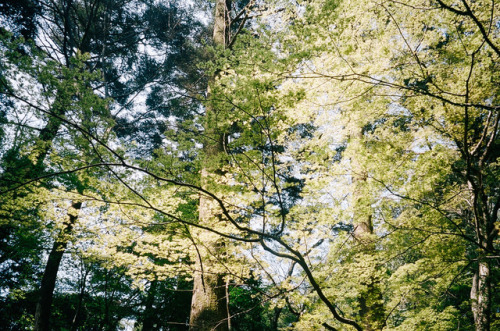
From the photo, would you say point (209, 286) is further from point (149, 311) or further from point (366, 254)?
point (149, 311)

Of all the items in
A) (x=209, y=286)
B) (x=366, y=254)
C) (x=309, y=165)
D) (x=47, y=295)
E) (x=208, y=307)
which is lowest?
(x=208, y=307)

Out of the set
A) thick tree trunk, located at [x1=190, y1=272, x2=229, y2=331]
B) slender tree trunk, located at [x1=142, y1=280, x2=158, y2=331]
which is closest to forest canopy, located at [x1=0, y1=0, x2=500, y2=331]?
thick tree trunk, located at [x1=190, y1=272, x2=229, y2=331]

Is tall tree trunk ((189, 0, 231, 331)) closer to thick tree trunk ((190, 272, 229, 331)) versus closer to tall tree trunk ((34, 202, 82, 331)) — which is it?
thick tree trunk ((190, 272, 229, 331))

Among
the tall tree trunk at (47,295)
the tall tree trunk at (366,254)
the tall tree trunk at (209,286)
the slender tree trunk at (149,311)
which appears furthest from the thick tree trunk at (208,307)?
the slender tree trunk at (149,311)

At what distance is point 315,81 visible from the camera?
327cm

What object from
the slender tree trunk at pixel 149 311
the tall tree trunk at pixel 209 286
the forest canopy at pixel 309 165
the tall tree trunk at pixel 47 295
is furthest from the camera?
the slender tree trunk at pixel 149 311

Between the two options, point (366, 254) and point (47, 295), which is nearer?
point (366, 254)

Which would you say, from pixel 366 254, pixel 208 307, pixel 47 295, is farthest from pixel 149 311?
pixel 366 254

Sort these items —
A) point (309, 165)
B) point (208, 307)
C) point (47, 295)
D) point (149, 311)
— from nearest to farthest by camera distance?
1. point (208, 307)
2. point (309, 165)
3. point (47, 295)
4. point (149, 311)

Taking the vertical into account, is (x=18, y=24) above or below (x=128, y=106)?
above

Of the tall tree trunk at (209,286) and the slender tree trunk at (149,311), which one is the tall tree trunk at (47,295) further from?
the tall tree trunk at (209,286)

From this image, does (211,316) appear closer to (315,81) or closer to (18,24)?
(315,81)

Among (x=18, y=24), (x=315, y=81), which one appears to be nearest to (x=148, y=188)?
(x=315, y=81)

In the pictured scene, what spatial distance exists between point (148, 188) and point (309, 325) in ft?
10.7
